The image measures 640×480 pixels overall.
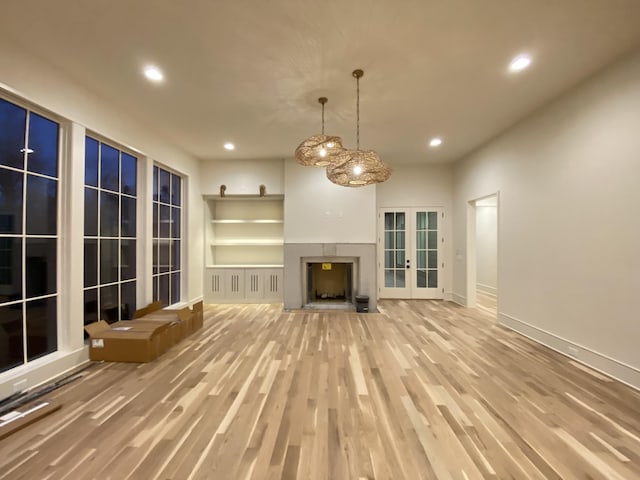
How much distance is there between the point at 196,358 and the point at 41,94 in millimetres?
3127

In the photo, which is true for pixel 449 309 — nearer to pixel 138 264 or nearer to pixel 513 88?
pixel 513 88

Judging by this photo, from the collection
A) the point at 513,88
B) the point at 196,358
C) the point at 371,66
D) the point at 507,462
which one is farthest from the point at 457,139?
the point at 196,358

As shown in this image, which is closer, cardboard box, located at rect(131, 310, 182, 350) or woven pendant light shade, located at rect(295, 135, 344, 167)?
woven pendant light shade, located at rect(295, 135, 344, 167)

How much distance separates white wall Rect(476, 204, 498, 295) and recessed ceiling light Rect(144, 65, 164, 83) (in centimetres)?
705

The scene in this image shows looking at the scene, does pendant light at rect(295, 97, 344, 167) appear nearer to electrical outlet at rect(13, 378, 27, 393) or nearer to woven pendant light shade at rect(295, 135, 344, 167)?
woven pendant light shade at rect(295, 135, 344, 167)

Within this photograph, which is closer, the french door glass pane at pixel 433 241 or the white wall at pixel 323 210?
the white wall at pixel 323 210

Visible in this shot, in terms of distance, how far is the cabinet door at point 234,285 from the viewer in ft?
20.0

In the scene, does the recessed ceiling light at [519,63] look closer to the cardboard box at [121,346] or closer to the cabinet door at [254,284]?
the cardboard box at [121,346]

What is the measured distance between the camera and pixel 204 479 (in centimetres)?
155

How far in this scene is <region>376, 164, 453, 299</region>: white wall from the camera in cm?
639

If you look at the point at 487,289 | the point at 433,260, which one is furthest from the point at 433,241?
the point at 487,289

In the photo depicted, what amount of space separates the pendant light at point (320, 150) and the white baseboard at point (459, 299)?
4500mm

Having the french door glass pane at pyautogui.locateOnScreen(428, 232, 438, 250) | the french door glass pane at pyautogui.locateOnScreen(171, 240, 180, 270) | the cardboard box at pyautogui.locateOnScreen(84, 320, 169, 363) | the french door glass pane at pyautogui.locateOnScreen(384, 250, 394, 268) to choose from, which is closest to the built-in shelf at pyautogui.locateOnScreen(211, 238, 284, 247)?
the french door glass pane at pyautogui.locateOnScreen(171, 240, 180, 270)

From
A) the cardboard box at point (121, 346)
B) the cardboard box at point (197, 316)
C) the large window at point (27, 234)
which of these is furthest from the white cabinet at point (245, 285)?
the large window at point (27, 234)
